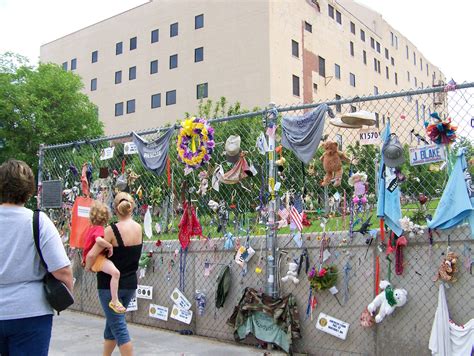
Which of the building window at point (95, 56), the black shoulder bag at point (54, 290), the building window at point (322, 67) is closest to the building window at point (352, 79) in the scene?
the building window at point (322, 67)

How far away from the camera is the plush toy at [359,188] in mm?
5102

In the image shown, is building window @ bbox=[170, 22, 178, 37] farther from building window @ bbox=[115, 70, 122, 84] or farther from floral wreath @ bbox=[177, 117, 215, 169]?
floral wreath @ bbox=[177, 117, 215, 169]

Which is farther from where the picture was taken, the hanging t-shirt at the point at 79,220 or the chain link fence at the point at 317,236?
the hanging t-shirt at the point at 79,220

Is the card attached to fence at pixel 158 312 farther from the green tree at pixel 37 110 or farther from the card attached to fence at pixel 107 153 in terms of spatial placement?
the green tree at pixel 37 110

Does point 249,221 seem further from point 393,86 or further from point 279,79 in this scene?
point 393,86

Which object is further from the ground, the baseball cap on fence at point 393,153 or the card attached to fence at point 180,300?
the baseball cap on fence at point 393,153

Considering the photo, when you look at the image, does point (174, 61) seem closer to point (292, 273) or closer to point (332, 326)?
point (292, 273)

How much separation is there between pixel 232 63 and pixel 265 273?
30394 millimetres

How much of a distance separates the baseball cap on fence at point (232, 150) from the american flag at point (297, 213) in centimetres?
95

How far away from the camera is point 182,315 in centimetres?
647

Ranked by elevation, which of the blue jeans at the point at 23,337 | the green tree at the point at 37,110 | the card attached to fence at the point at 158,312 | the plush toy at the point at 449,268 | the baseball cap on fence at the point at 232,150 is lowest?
the card attached to fence at the point at 158,312

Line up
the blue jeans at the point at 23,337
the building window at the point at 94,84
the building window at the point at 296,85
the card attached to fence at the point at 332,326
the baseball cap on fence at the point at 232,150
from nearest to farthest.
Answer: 1. the blue jeans at the point at 23,337
2. the card attached to fence at the point at 332,326
3. the baseball cap on fence at the point at 232,150
4. the building window at the point at 296,85
5. the building window at the point at 94,84

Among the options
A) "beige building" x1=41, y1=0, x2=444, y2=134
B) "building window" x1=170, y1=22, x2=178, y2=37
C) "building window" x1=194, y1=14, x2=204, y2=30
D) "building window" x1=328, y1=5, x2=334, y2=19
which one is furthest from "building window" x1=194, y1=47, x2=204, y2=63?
"building window" x1=328, y1=5, x2=334, y2=19

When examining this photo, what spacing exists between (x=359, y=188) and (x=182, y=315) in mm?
2993
